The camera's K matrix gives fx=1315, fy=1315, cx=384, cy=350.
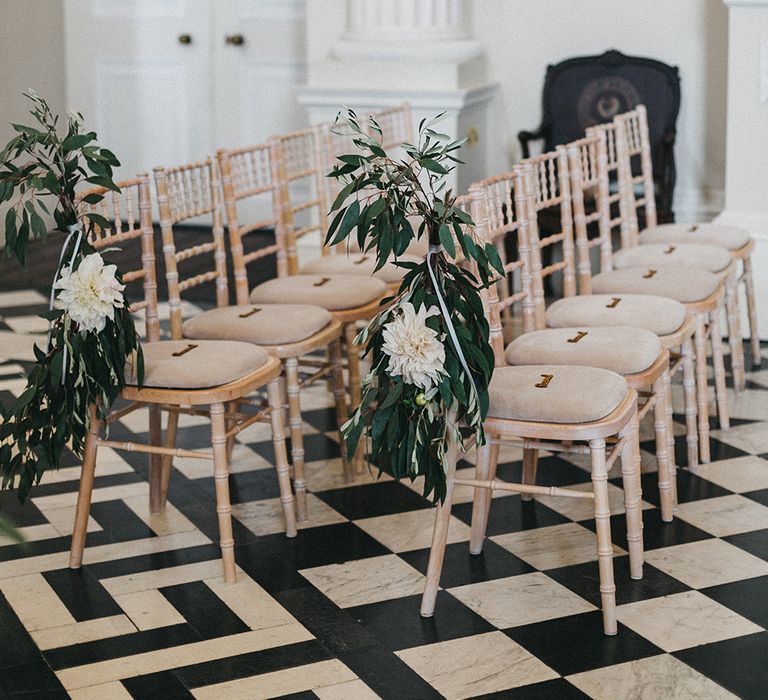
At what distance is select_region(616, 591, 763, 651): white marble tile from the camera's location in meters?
2.92

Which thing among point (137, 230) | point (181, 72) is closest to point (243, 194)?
point (137, 230)

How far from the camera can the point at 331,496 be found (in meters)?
3.85

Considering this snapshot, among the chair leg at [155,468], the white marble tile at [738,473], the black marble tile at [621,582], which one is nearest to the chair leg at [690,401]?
the white marble tile at [738,473]

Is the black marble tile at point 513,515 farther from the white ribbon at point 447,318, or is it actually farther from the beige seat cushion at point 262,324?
the white ribbon at point 447,318

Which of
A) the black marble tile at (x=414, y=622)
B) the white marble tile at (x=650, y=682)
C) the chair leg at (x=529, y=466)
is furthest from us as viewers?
the chair leg at (x=529, y=466)

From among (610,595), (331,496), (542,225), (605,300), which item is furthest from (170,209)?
(542,225)

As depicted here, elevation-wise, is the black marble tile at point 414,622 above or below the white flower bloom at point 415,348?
below

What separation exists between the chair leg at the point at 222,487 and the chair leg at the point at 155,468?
1.38ft

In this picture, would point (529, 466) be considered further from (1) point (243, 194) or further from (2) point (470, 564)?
(1) point (243, 194)

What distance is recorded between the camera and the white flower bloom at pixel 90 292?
3000 mm

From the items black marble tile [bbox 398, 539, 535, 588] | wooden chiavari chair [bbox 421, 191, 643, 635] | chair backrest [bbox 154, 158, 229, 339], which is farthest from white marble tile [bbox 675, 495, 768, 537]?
chair backrest [bbox 154, 158, 229, 339]

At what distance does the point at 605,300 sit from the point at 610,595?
1.11 m

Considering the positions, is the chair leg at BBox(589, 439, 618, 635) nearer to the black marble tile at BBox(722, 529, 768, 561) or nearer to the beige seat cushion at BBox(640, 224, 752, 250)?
the black marble tile at BBox(722, 529, 768, 561)

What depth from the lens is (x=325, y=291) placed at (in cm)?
398
